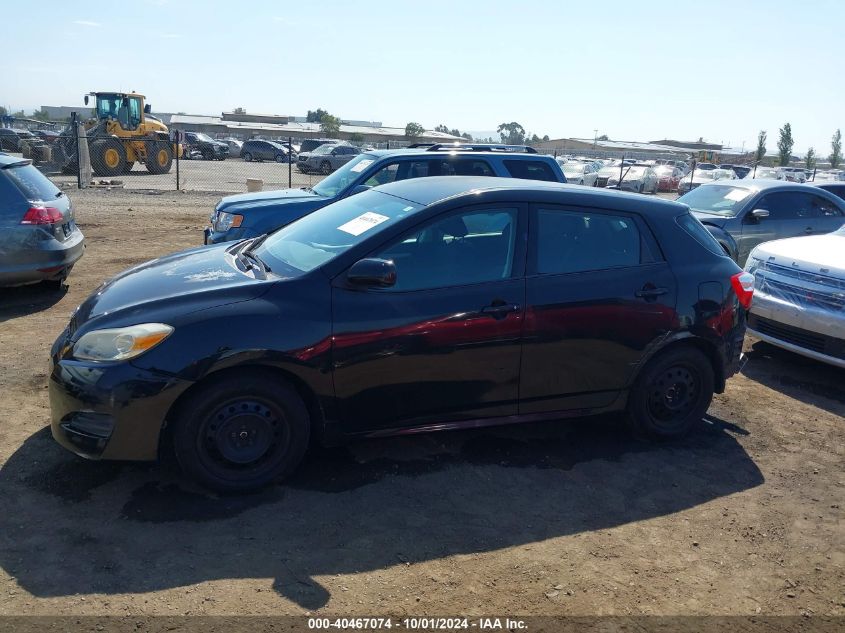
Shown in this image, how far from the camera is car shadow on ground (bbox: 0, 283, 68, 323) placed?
7.22 metres

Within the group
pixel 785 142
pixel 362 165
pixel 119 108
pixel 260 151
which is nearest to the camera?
pixel 362 165

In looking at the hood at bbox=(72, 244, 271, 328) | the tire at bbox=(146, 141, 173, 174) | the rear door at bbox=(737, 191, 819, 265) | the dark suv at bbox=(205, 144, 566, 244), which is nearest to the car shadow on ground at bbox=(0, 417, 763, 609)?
the hood at bbox=(72, 244, 271, 328)

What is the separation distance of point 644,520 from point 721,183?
27.9ft

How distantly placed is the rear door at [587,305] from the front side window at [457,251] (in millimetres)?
186

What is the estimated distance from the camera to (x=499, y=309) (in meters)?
4.18

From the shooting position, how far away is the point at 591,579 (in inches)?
131

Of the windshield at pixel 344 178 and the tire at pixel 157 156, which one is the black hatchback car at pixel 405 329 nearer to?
the windshield at pixel 344 178

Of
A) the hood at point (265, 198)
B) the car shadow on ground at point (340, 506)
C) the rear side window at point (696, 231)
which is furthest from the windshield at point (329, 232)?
the hood at point (265, 198)

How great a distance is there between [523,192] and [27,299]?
19.9ft

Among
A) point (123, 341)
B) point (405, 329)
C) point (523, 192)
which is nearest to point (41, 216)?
point (123, 341)

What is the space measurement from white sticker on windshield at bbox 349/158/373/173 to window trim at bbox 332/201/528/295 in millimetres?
4799

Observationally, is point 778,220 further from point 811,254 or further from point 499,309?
point 499,309

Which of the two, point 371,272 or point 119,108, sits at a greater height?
point 119,108

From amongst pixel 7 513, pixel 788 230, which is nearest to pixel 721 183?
pixel 788 230
